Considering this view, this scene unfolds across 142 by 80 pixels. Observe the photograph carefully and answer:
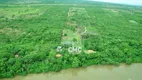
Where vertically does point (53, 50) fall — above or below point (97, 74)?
above

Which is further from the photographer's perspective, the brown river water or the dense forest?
the dense forest

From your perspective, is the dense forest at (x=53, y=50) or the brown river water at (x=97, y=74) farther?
the dense forest at (x=53, y=50)

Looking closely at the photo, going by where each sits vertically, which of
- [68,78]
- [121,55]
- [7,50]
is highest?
[7,50]

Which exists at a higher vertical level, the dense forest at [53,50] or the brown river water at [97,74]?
the dense forest at [53,50]

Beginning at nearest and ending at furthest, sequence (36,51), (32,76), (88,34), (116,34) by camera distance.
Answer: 1. (32,76)
2. (36,51)
3. (88,34)
4. (116,34)

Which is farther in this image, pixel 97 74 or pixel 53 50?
pixel 53 50

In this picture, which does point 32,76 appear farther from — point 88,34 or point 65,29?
point 65,29

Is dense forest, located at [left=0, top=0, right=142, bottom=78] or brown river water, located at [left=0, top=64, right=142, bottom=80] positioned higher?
dense forest, located at [left=0, top=0, right=142, bottom=78]

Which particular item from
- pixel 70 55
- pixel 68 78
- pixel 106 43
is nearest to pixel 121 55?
pixel 106 43
